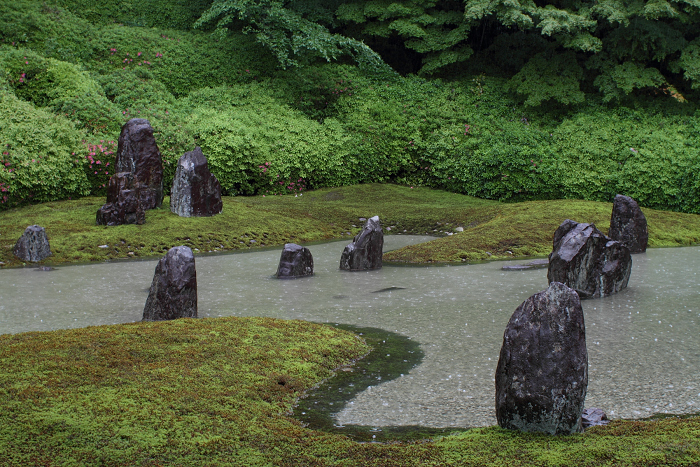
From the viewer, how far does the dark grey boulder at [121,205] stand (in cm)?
1332

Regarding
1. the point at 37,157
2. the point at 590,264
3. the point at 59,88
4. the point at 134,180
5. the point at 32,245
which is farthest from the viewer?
the point at 59,88

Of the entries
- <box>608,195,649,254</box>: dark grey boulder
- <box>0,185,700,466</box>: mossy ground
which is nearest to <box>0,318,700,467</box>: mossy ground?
<box>0,185,700,466</box>: mossy ground

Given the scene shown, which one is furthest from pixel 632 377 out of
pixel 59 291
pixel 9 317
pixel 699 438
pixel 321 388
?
Result: pixel 59 291

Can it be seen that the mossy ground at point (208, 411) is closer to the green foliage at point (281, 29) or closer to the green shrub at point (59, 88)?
the green shrub at point (59, 88)

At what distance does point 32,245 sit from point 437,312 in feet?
25.1

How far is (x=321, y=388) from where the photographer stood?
520 centimetres

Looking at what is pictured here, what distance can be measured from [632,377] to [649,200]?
13455mm

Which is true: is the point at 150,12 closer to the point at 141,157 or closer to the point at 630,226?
the point at 141,157

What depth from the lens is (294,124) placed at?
2089cm

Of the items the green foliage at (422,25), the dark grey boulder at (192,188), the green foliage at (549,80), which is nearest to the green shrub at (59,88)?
the dark grey boulder at (192,188)

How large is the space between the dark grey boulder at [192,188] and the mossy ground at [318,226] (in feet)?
0.98

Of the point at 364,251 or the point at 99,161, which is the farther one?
the point at 99,161

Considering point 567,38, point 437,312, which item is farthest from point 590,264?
point 567,38

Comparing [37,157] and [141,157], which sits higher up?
[141,157]
